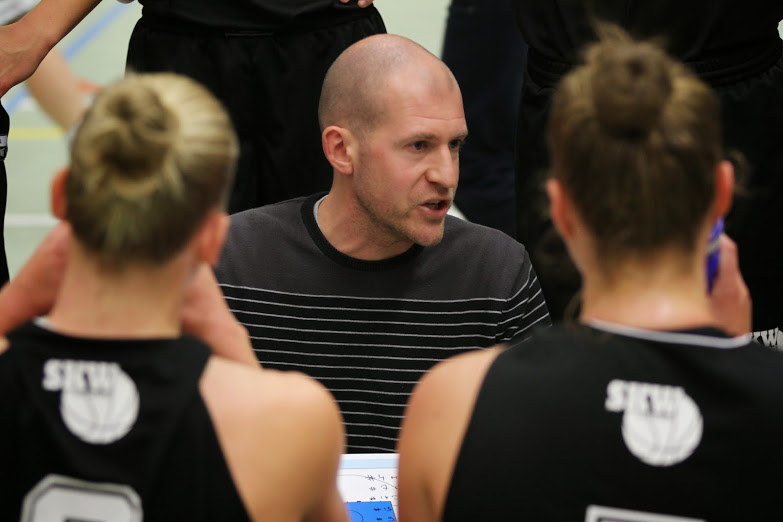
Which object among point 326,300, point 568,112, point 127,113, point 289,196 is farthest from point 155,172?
point 289,196

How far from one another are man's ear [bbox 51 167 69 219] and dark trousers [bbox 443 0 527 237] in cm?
298

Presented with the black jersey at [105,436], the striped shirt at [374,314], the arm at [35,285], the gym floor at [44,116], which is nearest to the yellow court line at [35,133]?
the gym floor at [44,116]

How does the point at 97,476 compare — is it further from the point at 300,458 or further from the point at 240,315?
the point at 240,315

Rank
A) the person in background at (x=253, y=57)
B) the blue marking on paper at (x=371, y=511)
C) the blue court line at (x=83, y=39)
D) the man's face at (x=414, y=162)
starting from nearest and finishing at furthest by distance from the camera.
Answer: the blue marking on paper at (x=371, y=511)
the man's face at (x=414, y=162)
the person in background at (x=253, y=57)
the blue court line at (x=83, y=39)

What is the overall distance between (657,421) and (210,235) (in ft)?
1.85

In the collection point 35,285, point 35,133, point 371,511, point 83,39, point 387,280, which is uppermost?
point 35,285

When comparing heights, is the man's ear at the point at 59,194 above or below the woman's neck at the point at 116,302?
above

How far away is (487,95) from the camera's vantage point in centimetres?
424

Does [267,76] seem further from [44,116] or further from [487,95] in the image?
[44,116]

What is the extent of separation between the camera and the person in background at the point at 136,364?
1234 millimetres

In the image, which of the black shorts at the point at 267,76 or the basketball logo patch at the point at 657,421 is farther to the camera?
the black shorts at the point at 267,76

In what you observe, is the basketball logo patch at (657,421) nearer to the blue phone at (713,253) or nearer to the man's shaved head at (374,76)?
the blue phone at (713,253)

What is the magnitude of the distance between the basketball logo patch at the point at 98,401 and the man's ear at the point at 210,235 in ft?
0.57

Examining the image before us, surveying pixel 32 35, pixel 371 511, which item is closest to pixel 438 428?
pixel 371 511
